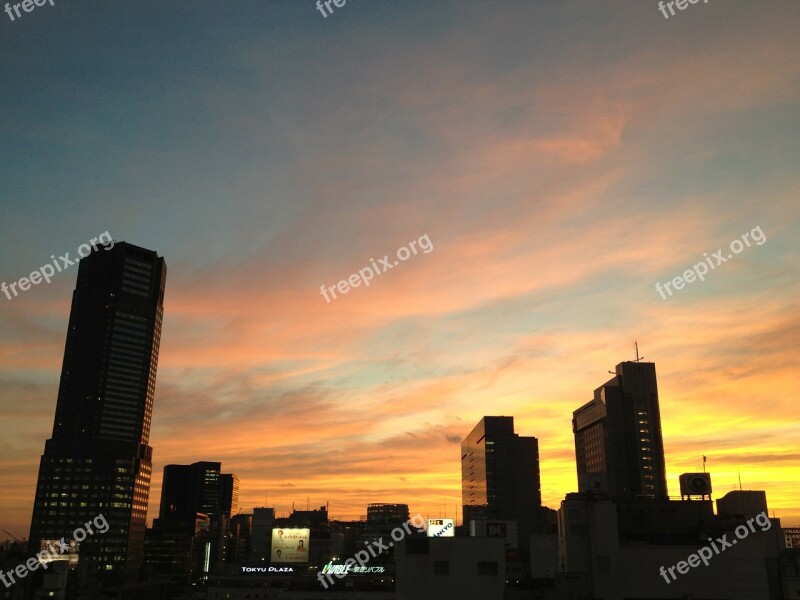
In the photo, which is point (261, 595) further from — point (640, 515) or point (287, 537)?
point (640, 515)

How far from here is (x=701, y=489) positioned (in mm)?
100438

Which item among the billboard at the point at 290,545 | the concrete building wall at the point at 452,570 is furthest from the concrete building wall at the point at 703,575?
the billboard at the point at 290,545

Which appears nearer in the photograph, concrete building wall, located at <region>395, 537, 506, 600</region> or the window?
concrete building wall, located at <region>395, 537, 506, 600</region>

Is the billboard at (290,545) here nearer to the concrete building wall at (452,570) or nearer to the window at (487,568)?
the concrete building wall at (452,570)

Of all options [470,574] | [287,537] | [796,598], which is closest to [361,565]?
[287,537]

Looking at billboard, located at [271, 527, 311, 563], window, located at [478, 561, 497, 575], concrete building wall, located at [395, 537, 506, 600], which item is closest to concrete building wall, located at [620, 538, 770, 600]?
window, located at [478, 561, 497, 575]

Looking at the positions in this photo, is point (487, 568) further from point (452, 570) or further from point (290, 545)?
point (290, 545)

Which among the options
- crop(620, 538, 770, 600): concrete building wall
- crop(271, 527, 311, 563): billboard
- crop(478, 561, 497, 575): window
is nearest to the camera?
crop(478, 561, 497, 575): window

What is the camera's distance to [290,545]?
623 ft

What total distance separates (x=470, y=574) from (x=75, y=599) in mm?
140583

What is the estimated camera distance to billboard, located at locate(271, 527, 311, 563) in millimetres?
188375

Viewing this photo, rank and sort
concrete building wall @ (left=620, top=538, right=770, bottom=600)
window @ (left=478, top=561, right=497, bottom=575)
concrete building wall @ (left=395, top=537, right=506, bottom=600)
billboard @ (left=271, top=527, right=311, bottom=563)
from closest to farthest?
concrete building wall @ (left=395, top=537, right=506, bottom=600) → window @ (left=478, top=561, right=497, bottom=575) → concrete building wall @ (left=620, top=538, right=770, bottom=600) → billboard @ (left=271, top=527, right=311, bottom=563)

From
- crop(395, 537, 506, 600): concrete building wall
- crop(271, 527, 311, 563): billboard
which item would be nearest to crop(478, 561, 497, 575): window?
crop(395, 537, 506, 600): concrete building wall

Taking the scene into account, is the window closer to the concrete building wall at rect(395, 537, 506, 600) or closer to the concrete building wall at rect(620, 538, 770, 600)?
the concrete building wall at rect(395, 537, 506, 600)
